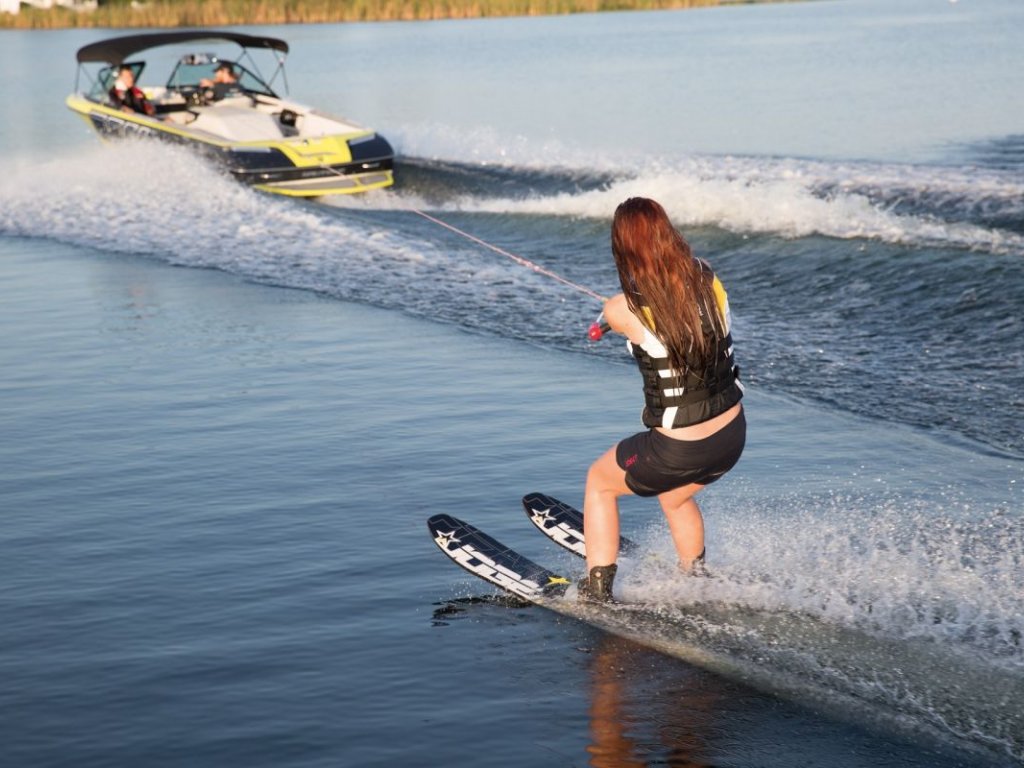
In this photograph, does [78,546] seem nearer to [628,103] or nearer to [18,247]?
[18,247]

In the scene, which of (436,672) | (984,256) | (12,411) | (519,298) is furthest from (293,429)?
(984,256)

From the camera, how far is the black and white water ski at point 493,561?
20.7 ft

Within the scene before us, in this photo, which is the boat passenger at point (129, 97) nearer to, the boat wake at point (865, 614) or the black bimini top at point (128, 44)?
the black bimini top at point (128, 44)

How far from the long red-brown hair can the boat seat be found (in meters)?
16.9

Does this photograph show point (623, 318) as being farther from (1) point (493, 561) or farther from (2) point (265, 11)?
(2) point (265, 11)

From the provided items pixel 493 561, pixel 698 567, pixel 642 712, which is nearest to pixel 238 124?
pixel 493 561

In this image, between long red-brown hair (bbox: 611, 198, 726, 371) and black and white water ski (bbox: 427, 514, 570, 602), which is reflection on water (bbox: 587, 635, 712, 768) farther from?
long red-brown hair (bbox: 611, 198, 726, 371)

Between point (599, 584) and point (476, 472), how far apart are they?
206 centimetres

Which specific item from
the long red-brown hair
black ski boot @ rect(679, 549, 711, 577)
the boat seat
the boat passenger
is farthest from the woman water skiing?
the boat passenger

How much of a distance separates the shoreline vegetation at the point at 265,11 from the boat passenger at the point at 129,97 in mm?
31181

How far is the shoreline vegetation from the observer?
2143 inches

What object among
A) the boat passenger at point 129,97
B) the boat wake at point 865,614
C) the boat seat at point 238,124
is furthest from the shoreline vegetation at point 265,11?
the boat wake at point 865,614

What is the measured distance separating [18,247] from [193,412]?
889cm

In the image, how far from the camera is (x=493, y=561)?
21.4 ft
